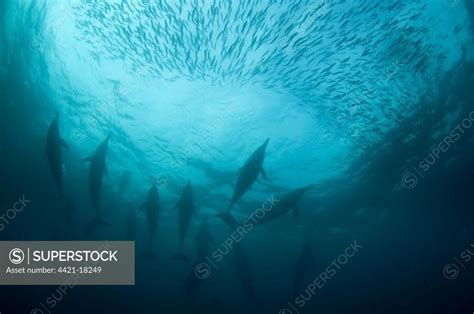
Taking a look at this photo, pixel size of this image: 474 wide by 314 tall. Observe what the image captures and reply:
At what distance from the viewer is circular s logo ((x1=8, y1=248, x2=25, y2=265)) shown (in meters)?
10.0

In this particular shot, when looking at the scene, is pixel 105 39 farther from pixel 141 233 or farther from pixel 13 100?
pixel 141 233

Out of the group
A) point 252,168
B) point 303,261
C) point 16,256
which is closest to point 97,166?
point 252,168

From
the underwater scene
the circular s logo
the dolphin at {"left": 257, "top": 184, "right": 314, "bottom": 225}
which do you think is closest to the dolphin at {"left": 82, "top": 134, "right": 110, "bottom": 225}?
the underwater scene

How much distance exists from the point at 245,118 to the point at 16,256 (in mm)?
9086

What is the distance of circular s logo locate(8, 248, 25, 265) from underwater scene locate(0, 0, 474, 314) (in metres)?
1.93

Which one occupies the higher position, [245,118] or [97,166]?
[245,118]

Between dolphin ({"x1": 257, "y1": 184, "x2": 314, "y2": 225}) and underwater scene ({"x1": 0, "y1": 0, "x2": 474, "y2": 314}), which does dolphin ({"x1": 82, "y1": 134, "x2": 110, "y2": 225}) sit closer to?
underwater scene ({"x1": 0, "y1": 0, "x2": 474, "y2": 314})

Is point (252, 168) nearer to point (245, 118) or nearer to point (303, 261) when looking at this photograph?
point (245, 118)

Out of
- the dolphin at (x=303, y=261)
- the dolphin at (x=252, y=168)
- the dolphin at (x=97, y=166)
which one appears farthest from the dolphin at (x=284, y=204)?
the dolphin at (x=97, y=166)

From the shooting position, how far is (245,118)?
13414 mm

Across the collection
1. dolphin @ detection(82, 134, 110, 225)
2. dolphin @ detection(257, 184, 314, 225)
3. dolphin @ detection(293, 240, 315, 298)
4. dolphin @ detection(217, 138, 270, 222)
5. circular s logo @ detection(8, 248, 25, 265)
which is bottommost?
circular s logo @ detection(8, 248, 25, 265)

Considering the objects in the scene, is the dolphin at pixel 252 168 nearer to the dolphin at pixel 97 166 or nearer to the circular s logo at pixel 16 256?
Answer: the dolphin at pixel 97 166

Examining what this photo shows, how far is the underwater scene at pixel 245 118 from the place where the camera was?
904cm

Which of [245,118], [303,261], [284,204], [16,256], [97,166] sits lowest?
[16,256]
